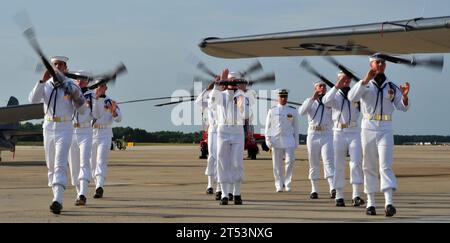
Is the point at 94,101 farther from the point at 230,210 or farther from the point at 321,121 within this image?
the point at 321,121

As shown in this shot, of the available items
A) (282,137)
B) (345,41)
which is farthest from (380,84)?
(345,41)

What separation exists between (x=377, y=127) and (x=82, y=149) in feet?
15.4

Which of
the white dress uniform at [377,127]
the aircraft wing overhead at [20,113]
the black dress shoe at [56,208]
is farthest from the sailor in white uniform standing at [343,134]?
the aircraft wing overhead at [20,113]

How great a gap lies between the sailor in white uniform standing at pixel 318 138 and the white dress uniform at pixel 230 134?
1.78 m

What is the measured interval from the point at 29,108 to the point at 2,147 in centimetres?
368

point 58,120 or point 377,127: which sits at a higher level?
point 58,120

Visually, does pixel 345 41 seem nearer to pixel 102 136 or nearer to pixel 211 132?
pixel 211 132

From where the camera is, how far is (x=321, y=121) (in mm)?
14914

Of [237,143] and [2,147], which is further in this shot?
[2,147]

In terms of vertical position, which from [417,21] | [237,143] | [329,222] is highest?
[417,21]

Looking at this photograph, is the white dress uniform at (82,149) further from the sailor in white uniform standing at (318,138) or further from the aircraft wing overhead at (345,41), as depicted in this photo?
the aircraft wing overhead at (345,41)

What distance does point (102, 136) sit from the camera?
14.5 meters
